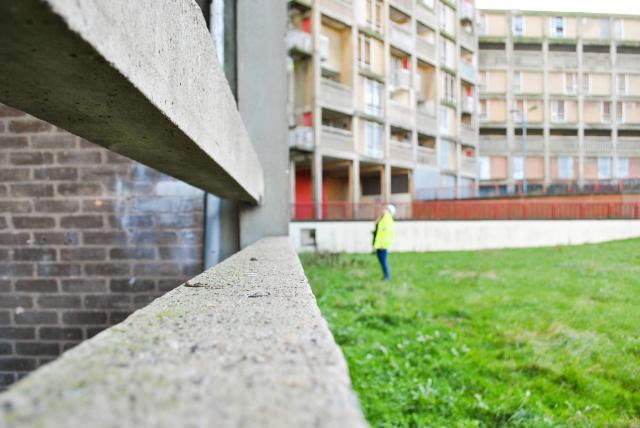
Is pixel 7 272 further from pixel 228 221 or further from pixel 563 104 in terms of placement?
pixel 563 104

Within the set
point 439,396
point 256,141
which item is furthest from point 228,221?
point 439,396

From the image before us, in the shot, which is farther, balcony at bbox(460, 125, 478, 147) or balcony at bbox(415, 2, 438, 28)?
balcony at bbox(460, 125, 478, 147)

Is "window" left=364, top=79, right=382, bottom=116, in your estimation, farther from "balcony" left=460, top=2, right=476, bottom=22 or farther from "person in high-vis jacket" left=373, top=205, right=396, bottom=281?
"person in high-vis jacket" left=373, top=205, right=396, bottom=281

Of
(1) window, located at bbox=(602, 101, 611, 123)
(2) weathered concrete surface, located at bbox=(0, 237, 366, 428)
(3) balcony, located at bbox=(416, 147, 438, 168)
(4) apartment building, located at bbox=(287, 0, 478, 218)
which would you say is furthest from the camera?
(1) window, located at bbox=(602, 101, 611, 123)

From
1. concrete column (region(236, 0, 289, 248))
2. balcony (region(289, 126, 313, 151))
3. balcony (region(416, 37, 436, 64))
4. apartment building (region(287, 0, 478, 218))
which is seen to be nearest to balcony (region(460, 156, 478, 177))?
apartment building (region(287, 0, 478, 218))

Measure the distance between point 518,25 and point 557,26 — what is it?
3658 mm

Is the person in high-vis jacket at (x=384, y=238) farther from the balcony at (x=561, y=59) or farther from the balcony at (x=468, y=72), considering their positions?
the balcony at (x=561, y=59)

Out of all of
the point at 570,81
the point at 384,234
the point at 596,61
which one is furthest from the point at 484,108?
the point at 384,234

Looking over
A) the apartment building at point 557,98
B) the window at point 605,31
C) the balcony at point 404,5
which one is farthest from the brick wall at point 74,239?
the window at point 605,31

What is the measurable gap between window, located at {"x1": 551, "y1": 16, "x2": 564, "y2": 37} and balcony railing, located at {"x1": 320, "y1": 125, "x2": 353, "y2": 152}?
26151 millimetres

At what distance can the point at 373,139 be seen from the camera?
26328mm

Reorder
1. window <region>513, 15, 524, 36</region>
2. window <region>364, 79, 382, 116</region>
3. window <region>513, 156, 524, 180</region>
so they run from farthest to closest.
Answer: window <region>513, 15, 524, 36</region>
window <region>513, 156, 524, 180</region>
window <region>364, 79, 382, 116</region>

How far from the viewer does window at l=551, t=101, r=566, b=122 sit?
128 ft

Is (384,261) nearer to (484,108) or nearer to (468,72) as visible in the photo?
(468,72)
